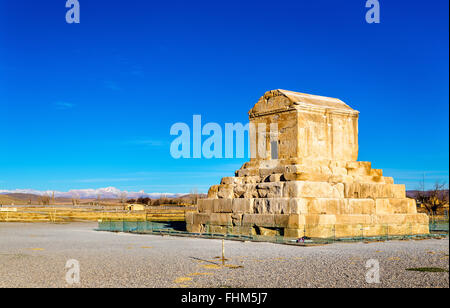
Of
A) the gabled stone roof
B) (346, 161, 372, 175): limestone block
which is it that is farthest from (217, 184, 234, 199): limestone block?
(346, 161, 372, 175): limestone block

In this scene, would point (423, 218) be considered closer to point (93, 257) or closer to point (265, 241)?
point (265, 241)

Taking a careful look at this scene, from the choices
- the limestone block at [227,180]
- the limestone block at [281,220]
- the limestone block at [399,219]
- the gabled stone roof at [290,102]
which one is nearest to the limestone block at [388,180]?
the limestone block at [399,219]

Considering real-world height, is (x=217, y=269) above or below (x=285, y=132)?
below

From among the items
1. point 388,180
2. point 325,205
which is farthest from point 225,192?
point 388,180

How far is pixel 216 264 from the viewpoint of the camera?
12.1 metres

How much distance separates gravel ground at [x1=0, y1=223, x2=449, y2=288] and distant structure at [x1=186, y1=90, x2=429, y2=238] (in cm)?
237

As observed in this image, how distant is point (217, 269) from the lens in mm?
11266

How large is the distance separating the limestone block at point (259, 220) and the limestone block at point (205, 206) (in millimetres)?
2626

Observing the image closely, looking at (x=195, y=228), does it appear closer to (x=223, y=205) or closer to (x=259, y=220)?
(x=223, y=205)

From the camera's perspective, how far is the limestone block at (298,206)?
19000 mm

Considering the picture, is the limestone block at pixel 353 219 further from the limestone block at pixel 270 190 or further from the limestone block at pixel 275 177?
the limestone block at pixel 275 177
